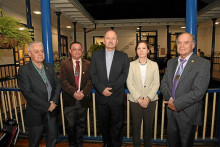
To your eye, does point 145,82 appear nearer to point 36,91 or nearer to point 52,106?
point 52,106

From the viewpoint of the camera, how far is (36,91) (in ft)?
6.98

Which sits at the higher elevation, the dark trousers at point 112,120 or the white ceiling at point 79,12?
the white ceiling at point 79,12

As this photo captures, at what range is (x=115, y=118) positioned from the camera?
2.45m

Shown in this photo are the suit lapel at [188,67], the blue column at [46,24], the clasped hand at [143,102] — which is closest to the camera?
the suit lapel at [188,67]

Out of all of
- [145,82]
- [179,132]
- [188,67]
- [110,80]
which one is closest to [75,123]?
[110,80]

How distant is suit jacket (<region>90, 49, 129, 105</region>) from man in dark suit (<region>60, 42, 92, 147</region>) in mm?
203

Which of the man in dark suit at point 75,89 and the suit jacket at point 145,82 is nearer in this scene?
the suit jacket at point 145,82

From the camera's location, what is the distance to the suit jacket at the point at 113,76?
2369 millimetres

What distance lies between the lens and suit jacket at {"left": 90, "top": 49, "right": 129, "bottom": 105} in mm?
2369

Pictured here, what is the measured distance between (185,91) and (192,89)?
0.09m

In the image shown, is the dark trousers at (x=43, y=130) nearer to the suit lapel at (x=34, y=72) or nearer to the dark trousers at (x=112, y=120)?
the suit lapel at (x=34, y=72)

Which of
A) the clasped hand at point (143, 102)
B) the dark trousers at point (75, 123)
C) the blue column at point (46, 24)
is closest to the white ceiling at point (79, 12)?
the blue column at point (46, 24)

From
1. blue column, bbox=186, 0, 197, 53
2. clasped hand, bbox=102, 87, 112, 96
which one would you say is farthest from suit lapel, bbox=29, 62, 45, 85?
blue column, bbox=186, 0, 197, 53

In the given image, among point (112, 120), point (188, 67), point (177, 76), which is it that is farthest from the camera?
point (112, 120)
